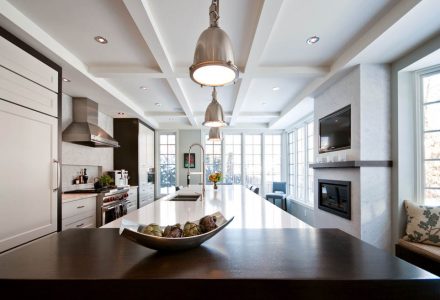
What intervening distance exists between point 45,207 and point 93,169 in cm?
267

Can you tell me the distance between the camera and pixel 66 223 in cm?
307

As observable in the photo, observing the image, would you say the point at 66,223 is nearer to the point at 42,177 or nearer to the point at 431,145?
the point at 42,177

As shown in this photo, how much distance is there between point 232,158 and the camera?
7812 millimetres

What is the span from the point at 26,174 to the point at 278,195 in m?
5.66

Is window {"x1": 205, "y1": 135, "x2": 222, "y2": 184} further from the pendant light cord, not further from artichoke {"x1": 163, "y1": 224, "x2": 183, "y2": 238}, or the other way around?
artichoke {"x1": 163, "y1": 224, "x2": 183, "y2": 238}

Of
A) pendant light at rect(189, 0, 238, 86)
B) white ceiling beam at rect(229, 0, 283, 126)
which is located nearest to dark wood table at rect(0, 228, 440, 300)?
pendant light at rect(189, 0, 238, 86)

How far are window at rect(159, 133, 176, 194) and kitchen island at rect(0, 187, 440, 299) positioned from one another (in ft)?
22.3

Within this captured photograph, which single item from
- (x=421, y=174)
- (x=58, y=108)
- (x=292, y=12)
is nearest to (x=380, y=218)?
(x=421, y=174)

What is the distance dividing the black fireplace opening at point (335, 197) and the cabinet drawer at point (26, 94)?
371 cm

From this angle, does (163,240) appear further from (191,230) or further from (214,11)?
(214,11)

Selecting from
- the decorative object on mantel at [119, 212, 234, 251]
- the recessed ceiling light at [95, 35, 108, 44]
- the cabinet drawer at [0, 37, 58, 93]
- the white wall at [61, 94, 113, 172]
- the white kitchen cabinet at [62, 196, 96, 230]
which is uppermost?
the recessed ceiling light at [95, 35, 108, 44]

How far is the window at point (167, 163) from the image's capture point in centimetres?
769

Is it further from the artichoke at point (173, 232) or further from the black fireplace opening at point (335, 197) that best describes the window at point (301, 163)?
the artichoke at point (173, 232)

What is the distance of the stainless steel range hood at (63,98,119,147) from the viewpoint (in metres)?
3.99
